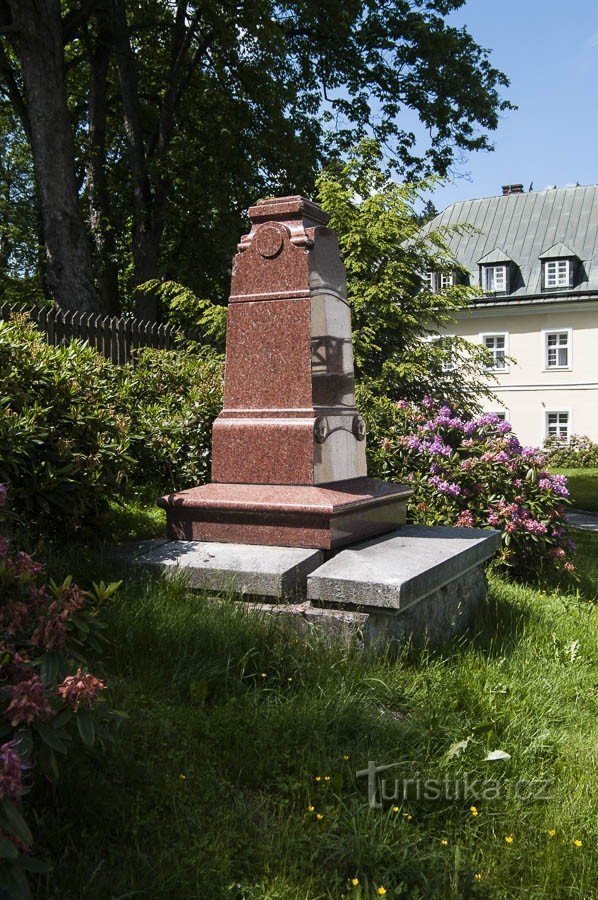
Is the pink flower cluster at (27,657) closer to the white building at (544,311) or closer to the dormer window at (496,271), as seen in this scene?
the white building at (544,311)

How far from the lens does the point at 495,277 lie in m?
31.8

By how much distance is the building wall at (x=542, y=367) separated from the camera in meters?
29.9

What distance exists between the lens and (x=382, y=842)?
2.42m

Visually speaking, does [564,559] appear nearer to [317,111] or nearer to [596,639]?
[596,639]

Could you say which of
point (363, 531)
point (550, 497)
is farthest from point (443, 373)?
point (363, 531)

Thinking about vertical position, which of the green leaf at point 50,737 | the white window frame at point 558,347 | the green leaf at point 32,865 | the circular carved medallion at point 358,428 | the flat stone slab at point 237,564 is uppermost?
the white window frame at point 558,347

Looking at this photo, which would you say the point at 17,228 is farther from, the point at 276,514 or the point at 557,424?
the point at 557,424

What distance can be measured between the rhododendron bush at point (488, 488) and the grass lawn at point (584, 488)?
6.80 metres

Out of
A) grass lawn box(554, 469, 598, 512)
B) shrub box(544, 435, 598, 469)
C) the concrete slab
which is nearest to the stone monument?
the concrete slab

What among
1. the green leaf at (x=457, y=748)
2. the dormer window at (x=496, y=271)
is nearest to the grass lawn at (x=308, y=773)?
the green leaf at (x=457, y=748)

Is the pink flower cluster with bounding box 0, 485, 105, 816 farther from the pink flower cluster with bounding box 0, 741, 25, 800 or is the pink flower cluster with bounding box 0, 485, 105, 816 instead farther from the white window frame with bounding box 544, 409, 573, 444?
the white window frame with bounding box 544, 409, 573, 444

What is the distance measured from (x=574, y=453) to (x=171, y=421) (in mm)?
24776

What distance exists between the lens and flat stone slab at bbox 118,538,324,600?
4.04 metres

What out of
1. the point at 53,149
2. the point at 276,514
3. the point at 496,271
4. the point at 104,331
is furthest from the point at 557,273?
the point at 276,514
